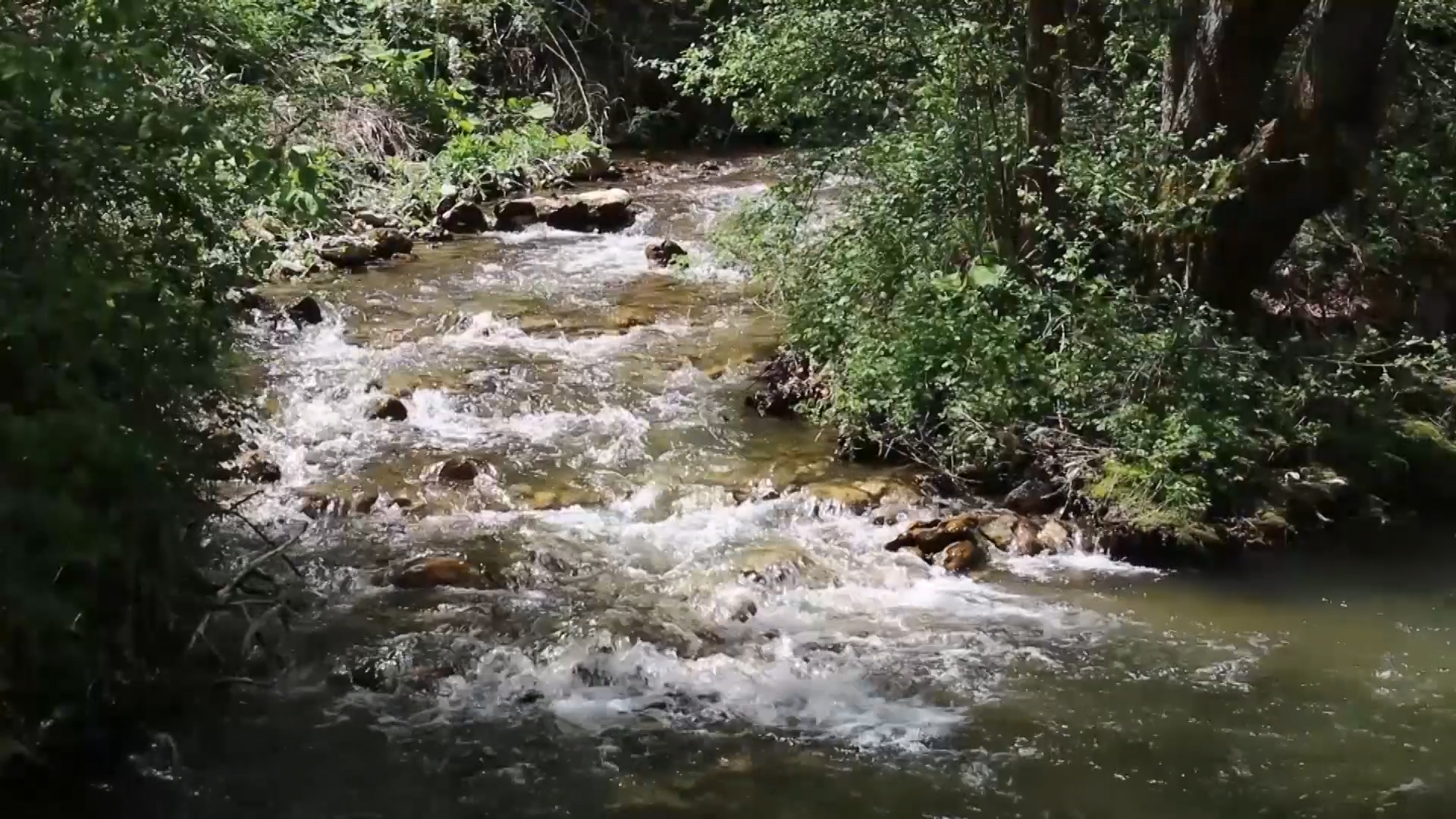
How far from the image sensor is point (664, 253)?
1218 centimetres

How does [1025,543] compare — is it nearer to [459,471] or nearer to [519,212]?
[459,471]

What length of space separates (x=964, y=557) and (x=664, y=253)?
20.9 feet

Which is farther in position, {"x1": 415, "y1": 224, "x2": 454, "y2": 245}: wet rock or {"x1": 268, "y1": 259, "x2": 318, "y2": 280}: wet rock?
{"x1": 415, "y1": 224, "x2": 454, "y2": 245}: wet rock

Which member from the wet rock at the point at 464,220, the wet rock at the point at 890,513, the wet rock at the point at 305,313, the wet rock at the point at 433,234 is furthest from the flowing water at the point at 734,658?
the wet rock at the point at 464,220

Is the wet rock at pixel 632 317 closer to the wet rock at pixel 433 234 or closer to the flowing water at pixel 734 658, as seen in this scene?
the flowing water at pixel 734 658

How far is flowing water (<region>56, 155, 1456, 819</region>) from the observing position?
455cm

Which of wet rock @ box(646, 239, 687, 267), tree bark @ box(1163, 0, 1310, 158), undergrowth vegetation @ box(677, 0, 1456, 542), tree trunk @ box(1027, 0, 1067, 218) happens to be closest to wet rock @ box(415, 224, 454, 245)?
wet rock @ box(646, 239, 687, 267)

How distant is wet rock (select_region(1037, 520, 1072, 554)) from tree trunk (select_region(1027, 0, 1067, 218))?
1.88m

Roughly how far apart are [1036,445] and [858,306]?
1.46 metres

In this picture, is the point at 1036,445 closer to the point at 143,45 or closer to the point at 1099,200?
the point at 1099,200

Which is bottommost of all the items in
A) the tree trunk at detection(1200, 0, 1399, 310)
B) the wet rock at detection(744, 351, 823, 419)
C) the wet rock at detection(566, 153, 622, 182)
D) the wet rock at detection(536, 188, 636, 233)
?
the wet rock at detection(744, 351, 823, 419)

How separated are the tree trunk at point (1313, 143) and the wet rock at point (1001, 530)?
1.87 m

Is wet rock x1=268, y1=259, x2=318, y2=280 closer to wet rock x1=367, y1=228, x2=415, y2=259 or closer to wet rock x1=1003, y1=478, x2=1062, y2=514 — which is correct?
wet rock x1=367, y1=228, x2=415, y2=259

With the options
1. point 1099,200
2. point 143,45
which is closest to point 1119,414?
point 1099,200
